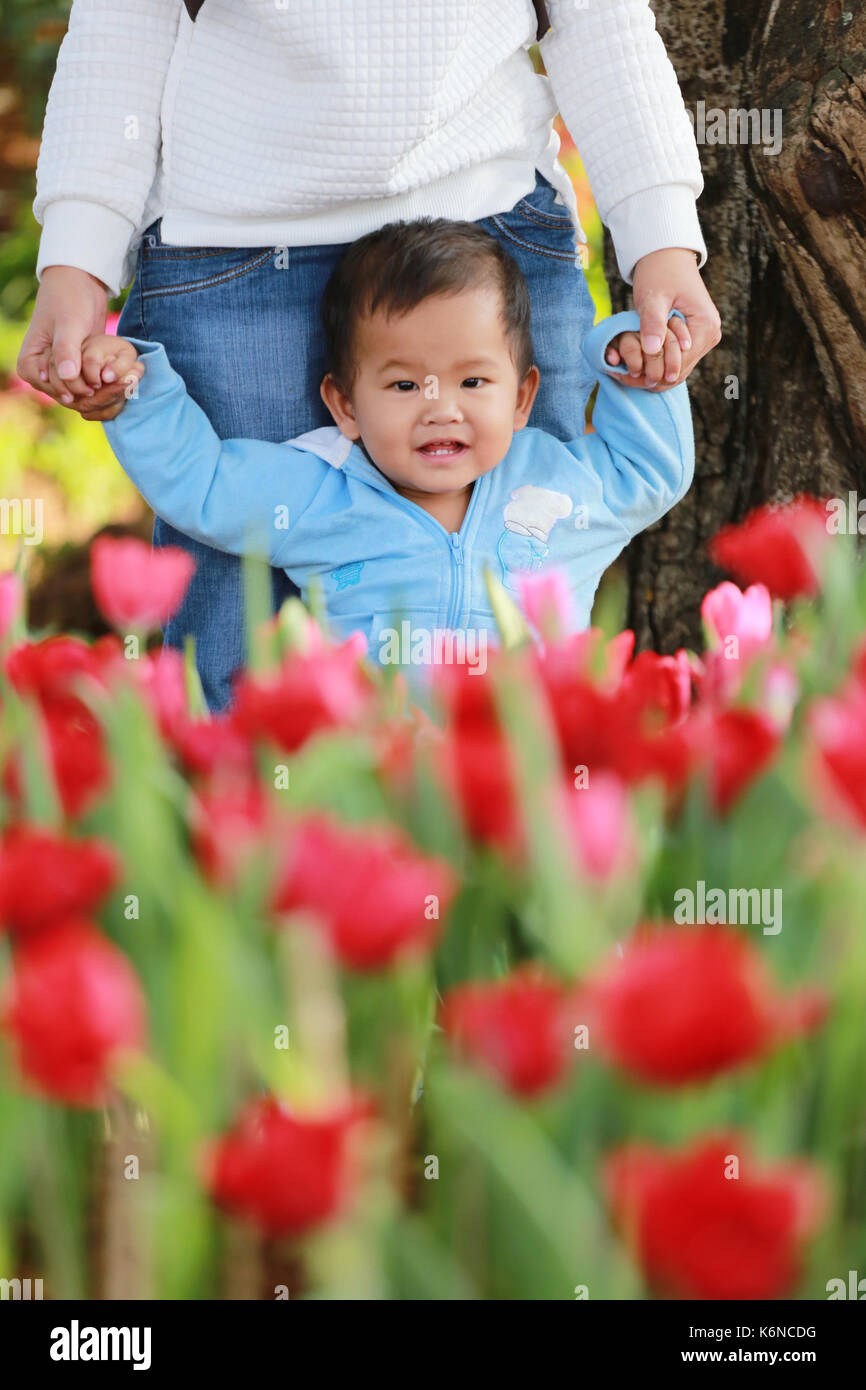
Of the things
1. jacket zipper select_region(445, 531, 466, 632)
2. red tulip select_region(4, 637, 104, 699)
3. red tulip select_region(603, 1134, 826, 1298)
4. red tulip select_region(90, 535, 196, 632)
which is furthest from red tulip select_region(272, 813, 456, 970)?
jacket zipper select_region(445, 531, 466, 632)

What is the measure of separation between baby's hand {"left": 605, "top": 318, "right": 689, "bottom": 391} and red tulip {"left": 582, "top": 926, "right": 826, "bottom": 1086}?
141 centimetres

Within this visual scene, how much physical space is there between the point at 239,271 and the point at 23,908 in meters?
1.45

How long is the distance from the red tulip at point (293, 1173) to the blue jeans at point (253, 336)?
1.53 metres

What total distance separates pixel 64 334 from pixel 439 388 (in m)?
0.44

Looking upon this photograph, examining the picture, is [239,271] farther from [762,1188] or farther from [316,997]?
[762,1188]

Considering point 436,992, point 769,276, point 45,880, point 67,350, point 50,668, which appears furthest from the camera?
point 769,276

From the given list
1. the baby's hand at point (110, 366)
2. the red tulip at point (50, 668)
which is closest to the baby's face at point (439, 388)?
the baby's hand at point (110, 366)

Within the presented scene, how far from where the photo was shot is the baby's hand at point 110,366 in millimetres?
1657

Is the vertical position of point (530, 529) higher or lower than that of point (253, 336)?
lower

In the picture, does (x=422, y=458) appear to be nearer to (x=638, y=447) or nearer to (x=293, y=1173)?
(x=638, y=447)

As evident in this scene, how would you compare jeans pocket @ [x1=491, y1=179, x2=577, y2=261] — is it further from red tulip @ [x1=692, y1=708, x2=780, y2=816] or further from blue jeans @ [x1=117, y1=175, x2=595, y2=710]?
red tulip @ [x1=692, y1=708, x2=780, y2=816]

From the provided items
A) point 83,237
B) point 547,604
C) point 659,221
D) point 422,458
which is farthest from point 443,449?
point 547,604

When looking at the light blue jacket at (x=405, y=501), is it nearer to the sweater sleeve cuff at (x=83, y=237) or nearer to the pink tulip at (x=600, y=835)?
the sweater sleeve cuff at (x=83, y=237)

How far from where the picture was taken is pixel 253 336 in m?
1.85
